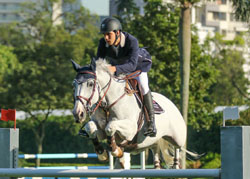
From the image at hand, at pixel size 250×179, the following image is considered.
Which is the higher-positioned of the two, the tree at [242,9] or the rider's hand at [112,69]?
the tree at [242,9]

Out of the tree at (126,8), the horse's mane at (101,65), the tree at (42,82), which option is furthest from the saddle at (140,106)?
the tree at (42,82)

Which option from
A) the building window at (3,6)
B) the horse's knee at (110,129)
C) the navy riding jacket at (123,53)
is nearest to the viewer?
the horse's knee at (110,129)

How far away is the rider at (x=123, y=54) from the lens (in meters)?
6.73

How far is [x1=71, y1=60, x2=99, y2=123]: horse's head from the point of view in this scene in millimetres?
6062

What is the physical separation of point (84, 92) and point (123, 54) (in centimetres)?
95

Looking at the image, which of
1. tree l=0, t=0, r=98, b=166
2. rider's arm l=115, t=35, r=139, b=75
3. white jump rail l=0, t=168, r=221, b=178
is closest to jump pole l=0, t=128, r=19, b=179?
white jump rail l=0, t=168, r=221, b=178

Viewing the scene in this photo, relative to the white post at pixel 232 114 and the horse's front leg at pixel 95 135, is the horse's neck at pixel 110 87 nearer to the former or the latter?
the horse's front leg at pixel 95 135

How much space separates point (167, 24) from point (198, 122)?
160 inches

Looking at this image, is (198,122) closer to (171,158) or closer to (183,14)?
(183,14)

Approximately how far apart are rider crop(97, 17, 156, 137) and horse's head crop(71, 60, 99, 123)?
40 centimetres

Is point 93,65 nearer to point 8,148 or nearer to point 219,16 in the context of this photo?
point 8,148

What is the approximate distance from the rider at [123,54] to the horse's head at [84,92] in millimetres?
395

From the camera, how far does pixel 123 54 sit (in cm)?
696

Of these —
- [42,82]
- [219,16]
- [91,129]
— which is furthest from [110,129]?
[219,16]
